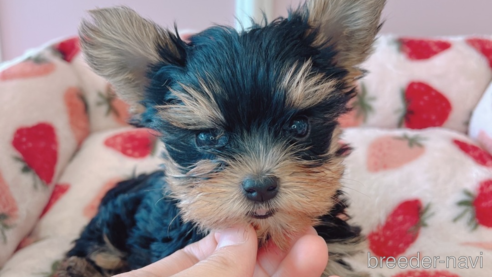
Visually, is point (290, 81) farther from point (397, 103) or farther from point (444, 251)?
point (397, 103)

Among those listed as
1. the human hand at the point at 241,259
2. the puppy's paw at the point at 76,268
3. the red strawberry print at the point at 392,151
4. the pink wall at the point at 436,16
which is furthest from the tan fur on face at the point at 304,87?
the pink wall at the point at 436,16

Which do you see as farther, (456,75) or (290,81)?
(456,75)

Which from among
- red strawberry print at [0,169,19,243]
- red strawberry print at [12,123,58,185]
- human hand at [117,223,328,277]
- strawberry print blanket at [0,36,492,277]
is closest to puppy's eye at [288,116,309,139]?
human hand at [117,223,328,277]

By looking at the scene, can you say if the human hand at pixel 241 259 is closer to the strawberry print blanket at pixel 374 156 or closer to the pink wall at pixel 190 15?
the strawberry print blanket at pixel 374 156

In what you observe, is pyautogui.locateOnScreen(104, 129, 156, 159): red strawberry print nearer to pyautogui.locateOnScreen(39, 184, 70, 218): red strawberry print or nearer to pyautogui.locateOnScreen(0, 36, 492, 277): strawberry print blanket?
pyautogui.locateOnScreen(0, 36, 492, 277): strawberry print blanket

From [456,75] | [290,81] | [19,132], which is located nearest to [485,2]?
[456,75]

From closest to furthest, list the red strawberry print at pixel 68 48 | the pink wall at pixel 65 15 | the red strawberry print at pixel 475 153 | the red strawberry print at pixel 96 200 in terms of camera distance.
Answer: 1. the red strawberry print at pixel 475 153
2. the red strawberry print at pixel 96 200
3. the red strawberry print at pixel 68 48
4. the pink wall at pixel 65 15

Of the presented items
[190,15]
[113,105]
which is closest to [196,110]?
[113,105]
